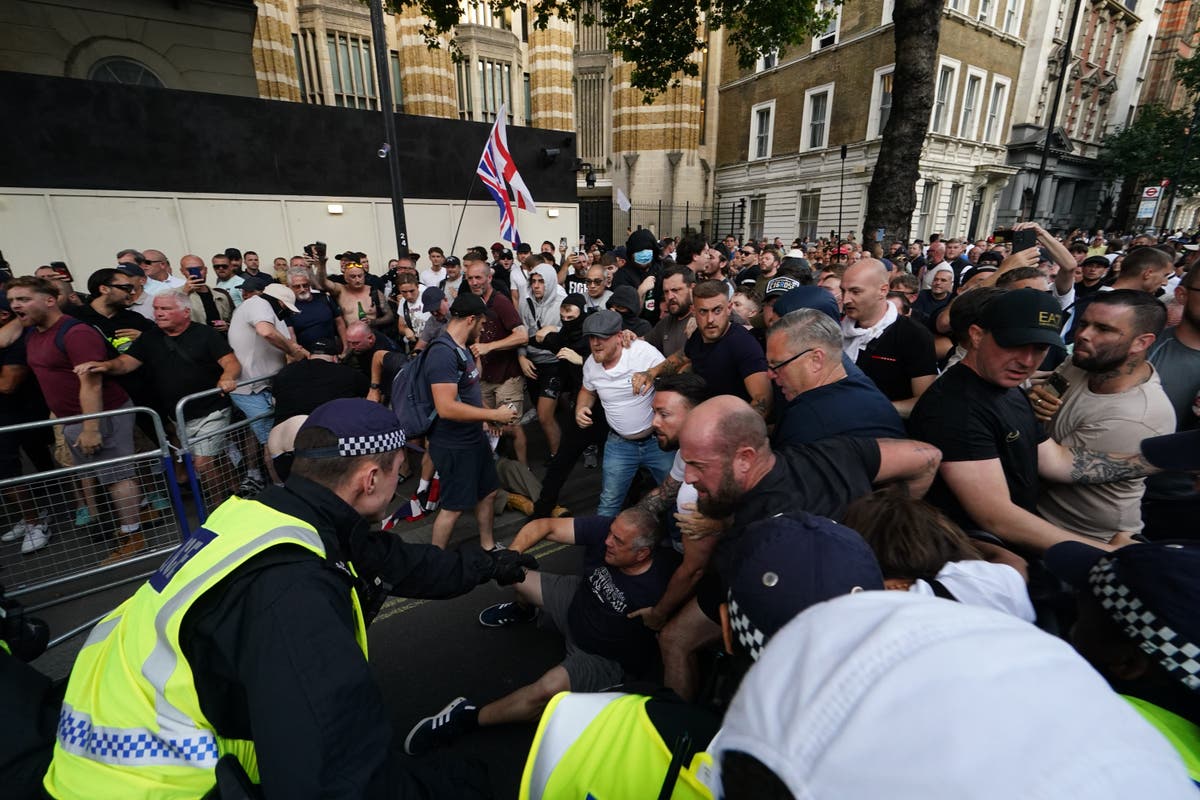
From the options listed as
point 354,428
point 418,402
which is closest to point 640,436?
point 418,402

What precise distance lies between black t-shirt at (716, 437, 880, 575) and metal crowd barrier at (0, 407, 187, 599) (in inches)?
149

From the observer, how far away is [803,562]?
1.07 m

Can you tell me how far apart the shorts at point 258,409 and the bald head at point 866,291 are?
15.4 ft

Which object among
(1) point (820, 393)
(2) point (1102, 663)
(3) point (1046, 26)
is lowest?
(2) point (1102, 663)

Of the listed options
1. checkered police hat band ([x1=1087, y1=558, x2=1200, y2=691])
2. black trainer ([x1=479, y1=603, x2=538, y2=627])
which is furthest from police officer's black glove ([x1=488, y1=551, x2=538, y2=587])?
checkered police hat band ([x1=1087, y1=558, x2=1200, y2=691])

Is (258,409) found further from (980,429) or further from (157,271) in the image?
(980,429)

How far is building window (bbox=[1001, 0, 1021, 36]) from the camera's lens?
23000mm

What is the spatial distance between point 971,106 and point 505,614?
30.1 m

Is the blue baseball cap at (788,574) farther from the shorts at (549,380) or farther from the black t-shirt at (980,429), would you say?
the shorts at (549,380)

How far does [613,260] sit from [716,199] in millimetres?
24187

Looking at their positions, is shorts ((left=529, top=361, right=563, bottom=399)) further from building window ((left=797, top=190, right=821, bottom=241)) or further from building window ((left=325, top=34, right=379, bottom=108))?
building window ((left=325, top=34, right=379, bottom=108))

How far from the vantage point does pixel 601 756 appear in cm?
120

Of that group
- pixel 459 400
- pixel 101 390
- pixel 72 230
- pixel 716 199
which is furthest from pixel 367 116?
pixel 716 199

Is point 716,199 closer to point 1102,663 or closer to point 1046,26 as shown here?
point 1046,26
